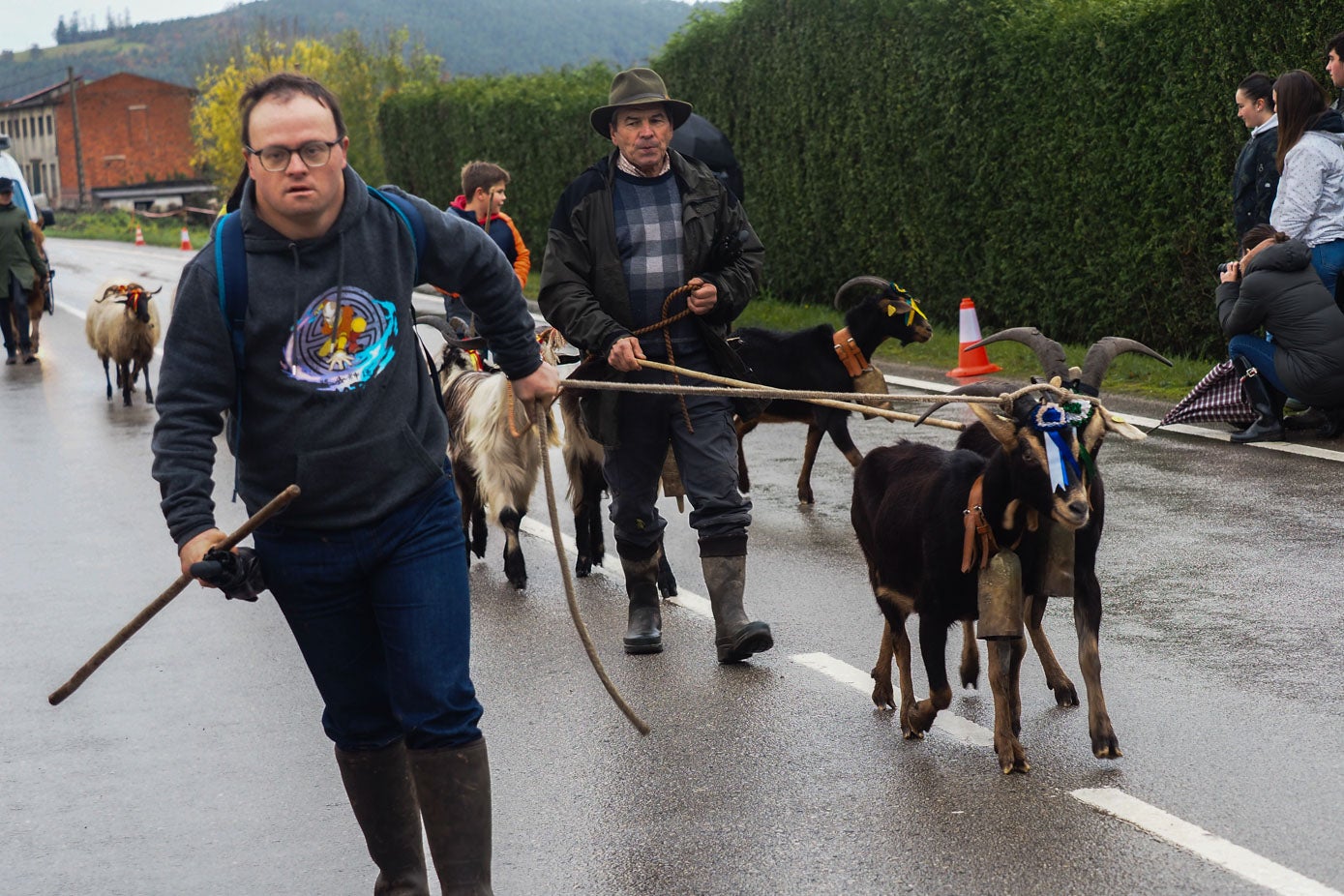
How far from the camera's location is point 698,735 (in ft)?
18.4

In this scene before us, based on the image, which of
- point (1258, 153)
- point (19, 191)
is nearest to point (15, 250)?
point (19, 191)

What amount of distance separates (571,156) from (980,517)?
72.5ft

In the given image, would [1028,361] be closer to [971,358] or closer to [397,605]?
[971,358]

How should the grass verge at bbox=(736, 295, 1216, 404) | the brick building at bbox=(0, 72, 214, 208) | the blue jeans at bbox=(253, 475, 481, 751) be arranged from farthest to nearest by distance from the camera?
the brick building at bbox=(0, 72, 214, 208) < the grass verge at bbox=(736, 295, 1216, 404) < the blue jeans at bbox=(253, 475, 481, 751)

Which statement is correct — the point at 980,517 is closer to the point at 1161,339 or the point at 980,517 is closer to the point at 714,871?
the point at 714,871

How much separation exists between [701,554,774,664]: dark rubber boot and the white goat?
1077 cm

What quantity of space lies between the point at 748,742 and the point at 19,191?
1921 cm

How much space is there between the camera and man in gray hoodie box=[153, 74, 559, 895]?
3756mm

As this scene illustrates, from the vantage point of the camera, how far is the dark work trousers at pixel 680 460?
6504mm

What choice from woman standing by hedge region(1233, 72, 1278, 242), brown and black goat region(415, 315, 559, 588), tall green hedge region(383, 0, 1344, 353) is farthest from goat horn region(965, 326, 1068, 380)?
tall green hedge region(383, 0, 1344, 353)

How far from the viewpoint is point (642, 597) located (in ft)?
22.4

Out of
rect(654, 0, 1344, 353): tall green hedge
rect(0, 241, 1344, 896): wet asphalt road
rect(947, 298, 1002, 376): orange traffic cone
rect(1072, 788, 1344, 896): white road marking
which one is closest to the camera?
rect(1072, 788, 1344, 896): white road marking

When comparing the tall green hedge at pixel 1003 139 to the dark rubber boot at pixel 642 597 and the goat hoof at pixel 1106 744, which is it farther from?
the goat hoof at pixel 1106 744

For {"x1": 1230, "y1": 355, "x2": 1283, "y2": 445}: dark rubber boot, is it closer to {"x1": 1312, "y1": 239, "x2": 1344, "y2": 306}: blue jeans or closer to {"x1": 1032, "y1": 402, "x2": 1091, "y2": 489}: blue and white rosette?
{"x1": 1312, "y1": 239, "x2": 1344, "y2": 306}: blue jeans
